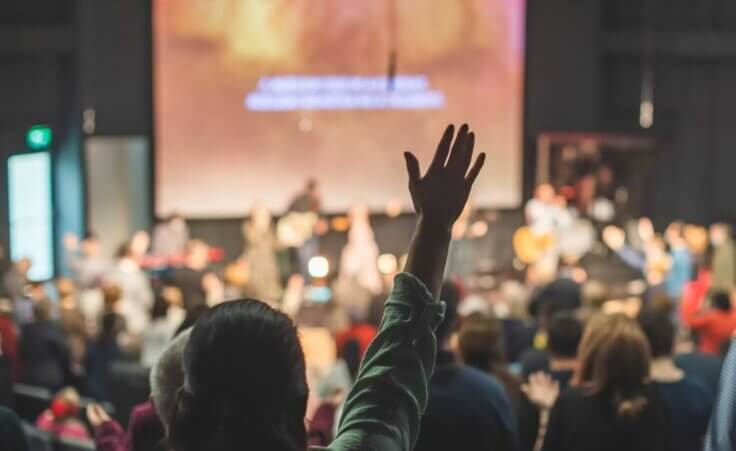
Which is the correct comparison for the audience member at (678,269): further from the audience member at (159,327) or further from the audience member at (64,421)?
the audience member at (64,421)

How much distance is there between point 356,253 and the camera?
13883mm

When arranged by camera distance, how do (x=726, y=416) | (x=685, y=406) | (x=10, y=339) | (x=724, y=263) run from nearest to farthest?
(x=726, y=416) < (x=685, y=406) < (x=10, y=339) < (x=724, y=263)

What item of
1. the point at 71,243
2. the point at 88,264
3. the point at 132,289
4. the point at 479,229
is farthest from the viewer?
the point at 479,229

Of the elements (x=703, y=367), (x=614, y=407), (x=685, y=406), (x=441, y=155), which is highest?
(x=441, y=155)

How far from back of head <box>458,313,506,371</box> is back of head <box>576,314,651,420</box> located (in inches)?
31.9

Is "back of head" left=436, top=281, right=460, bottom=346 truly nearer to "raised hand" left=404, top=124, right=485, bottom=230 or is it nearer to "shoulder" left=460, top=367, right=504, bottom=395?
"shoulder" left=460, top=367, right=504, bottom=395

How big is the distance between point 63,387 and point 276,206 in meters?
6.67

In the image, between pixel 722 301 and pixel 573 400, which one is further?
pixel 722 301

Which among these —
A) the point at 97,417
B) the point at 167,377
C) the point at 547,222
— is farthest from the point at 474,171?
the point at 547,222

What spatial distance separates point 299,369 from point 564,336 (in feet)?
12.7

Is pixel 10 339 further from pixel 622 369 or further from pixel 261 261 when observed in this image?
pixel 622 369

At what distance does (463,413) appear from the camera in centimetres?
361

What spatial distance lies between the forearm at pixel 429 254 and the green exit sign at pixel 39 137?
12052mm

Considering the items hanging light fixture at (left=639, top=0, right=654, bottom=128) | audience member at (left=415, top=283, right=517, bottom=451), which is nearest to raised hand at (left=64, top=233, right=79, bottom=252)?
hanging light fixture at (left=639, top=0, right=654, bottom=128)
